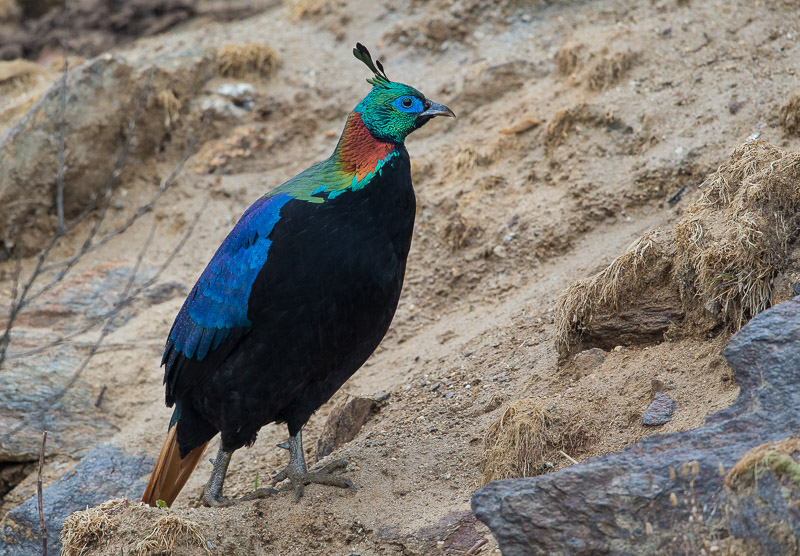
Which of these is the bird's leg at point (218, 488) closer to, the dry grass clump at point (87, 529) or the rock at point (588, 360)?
the dry grass clump at point (87, 529)

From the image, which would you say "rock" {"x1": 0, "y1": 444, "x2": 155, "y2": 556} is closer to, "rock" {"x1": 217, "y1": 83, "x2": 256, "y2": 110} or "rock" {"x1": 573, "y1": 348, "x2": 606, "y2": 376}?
"rock" {"x1": 573, "y1": 348, "x2": 606, "y2": 376}

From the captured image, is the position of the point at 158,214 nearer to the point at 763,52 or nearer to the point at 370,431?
the point at 370,431

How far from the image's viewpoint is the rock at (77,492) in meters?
4.93

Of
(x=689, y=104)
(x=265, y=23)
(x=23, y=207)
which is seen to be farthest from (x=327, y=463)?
(x=265, y=23)

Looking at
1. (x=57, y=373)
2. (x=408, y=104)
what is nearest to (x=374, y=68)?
(x=408, y=104)

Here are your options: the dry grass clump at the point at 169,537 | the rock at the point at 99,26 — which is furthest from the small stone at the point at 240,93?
the dry grass clump at the point at 169,537

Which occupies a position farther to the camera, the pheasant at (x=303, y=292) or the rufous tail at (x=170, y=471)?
the rufous tail at (x=170, y=471)

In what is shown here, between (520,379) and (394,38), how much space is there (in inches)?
193

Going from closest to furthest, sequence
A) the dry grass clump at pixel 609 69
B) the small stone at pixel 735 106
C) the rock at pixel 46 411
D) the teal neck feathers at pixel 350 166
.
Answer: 1. the teal neck feathers at pixel 350 166
2. the small stone at pixel 735 106
3. the rock at pixel 46 411
4. the dry grass clump at pixel 609 69

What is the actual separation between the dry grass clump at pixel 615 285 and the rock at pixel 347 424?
1.25 m

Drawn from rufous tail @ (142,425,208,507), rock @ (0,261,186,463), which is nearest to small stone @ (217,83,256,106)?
rock @ (0,261,186,463)

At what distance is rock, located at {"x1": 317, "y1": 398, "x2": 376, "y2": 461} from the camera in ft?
15.7

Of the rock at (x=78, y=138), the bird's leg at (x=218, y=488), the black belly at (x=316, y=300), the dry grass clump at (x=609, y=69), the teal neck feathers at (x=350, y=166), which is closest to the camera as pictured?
the black belly at (x=316, y=300)

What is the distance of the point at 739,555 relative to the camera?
7.92 ft
